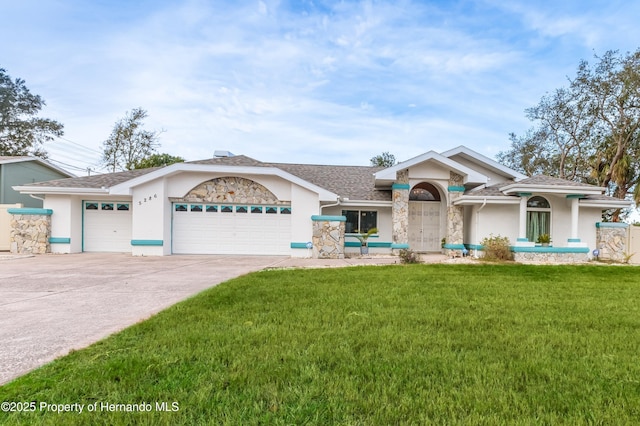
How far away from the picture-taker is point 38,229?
15.0m

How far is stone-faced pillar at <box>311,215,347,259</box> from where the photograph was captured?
14.8 meters

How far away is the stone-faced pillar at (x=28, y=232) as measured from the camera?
48.9 feet

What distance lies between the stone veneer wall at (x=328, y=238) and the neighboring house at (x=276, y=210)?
0.04 metres

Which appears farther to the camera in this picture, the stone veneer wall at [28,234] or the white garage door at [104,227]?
the white garage door at [104,227]

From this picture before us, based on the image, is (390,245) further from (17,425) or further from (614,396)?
(17,425)

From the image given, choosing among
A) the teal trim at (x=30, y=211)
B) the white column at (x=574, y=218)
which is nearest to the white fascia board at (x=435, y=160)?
the white column at (x=574, y=218)

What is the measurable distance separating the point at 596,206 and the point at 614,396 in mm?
16473

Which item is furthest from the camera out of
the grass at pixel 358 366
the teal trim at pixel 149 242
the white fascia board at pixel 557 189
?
the teal trim at pixel 149 242

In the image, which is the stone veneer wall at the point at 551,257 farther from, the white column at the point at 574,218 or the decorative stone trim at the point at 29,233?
the decorative stone trim at the point at 29,233

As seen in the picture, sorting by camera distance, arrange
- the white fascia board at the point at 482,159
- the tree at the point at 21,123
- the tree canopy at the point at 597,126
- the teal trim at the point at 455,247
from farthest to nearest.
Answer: the tree at the point at 21,123, the tree canopy at the point at 597,126, the white fascia board at the point at 482,159, the teal trim at the point at 455,247

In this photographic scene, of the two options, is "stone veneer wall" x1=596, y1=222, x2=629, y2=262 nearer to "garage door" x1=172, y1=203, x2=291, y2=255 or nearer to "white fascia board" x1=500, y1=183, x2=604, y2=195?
"white fascia board" x1=500, y1=183, x2=604, y2=195

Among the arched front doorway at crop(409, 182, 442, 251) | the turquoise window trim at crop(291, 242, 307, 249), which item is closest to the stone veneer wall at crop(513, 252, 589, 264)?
the arched front doorway at crop(409, 182, 442, 251)

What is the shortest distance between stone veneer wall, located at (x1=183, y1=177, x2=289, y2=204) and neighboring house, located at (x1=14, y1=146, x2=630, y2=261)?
0.04m

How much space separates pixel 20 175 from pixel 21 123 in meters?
17.4
